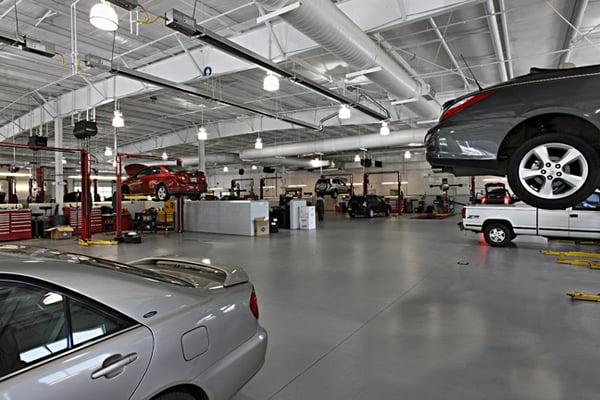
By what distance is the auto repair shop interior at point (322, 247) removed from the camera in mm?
Answer: 1379

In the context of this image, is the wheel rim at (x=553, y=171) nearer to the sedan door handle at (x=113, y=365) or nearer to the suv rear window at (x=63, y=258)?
the suv rear window at (x=63, y=258)

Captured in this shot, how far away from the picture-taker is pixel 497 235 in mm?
8359

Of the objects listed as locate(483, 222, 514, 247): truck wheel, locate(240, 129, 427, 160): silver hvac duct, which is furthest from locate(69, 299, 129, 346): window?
locate(240, 129, 427, 160): silver hvac duct

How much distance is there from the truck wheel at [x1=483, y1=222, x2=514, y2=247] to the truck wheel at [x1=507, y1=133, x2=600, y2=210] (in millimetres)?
6256

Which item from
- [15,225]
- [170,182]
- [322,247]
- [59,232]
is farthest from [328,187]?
[15,225]

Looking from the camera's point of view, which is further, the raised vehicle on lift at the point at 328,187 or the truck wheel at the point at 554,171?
the raised vehicle on lift at the point at 328,187

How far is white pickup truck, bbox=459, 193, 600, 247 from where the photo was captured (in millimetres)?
7332

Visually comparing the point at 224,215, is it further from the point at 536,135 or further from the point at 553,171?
the point at 553,171

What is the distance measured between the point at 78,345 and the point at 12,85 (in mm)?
12538

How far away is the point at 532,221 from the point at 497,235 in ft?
2.68

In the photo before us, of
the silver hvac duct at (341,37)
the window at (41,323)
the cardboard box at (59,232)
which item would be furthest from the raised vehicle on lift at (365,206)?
the window at (41,323)

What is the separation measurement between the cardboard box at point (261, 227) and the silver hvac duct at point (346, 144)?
5.94 metres

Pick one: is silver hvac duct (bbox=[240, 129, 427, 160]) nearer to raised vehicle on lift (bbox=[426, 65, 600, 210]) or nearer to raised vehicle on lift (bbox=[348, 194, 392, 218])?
raised vehicle on lift (bbox=[348, 194, 392, 218])

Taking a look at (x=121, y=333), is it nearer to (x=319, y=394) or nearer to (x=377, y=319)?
(x=319, y=394)
